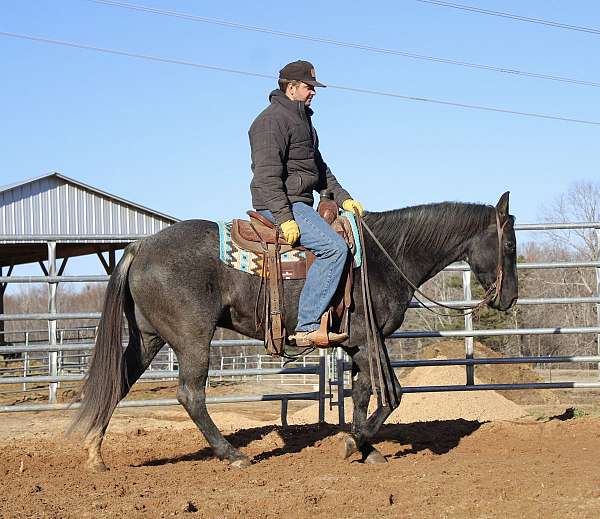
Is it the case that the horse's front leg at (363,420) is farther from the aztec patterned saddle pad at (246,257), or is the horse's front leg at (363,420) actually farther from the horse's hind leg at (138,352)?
the horse's hind leg at (138,352)

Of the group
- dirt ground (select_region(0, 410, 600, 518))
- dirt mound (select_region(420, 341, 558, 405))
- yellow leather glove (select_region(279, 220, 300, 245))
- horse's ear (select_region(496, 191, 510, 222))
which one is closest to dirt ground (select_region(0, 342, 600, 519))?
dirt ground (select_region(0, 410, 600, 518))

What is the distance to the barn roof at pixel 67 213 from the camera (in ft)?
71.3

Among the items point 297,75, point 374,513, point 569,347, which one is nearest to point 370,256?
point 297,75

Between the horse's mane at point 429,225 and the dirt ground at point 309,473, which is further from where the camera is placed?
the horse's mane at point 429,225

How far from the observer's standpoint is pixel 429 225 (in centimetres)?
645

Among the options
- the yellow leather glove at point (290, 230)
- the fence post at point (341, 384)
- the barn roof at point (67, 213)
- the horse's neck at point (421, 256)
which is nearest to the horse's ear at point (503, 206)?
the horse's neck at point (421, 256)

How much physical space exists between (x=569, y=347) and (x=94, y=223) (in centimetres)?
1689

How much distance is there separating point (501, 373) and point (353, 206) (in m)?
16.9

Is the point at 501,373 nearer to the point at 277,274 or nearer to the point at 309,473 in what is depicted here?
the point at 277,274

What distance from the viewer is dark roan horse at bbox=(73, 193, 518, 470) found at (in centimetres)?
602

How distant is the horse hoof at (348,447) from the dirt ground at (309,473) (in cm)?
11

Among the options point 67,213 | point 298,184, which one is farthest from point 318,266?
point 67,213

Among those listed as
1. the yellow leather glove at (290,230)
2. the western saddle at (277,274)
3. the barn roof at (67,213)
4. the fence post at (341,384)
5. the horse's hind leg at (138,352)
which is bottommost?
the fence post at (341,384)

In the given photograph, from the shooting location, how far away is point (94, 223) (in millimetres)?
22703
